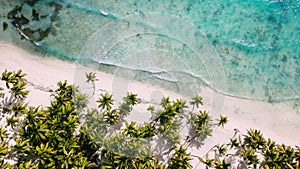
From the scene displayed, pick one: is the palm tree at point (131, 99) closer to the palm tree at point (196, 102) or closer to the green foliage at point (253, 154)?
the palm tree at point (196, 102)

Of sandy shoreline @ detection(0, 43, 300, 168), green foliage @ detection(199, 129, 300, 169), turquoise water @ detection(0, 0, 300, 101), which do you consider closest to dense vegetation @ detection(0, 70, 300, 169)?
green foliage @ detection(199, 129, 300, 169)

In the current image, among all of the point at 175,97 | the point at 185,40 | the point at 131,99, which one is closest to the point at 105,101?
the point at 131,99

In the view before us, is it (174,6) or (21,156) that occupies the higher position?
(174,6)

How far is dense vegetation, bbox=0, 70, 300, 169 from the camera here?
757 cm

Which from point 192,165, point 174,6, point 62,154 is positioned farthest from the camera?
point 174,6

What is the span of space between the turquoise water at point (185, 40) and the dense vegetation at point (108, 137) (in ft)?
3.38

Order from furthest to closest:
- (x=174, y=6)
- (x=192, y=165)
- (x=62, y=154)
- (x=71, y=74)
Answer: (x=174, y=6) → (x=71, y=74) → (x=192, y=165) → (x=62, y=154)

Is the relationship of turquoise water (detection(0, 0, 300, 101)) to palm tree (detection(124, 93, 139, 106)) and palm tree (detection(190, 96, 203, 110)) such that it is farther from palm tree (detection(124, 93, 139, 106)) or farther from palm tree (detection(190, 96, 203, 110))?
palm tree (detection(124, 93, 139, 106))

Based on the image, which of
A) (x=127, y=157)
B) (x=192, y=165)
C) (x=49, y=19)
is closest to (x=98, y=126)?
(x=127, y=157)

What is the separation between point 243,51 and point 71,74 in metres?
4.97

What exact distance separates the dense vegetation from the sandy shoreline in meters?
0.27

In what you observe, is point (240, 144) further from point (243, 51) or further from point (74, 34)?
point (74, 34)

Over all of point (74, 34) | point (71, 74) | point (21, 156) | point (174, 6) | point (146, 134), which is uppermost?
point (174, 6)

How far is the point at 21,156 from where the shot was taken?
25.6 ft
